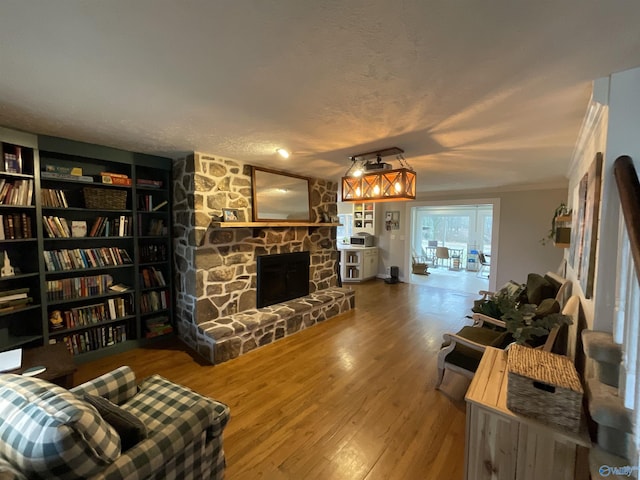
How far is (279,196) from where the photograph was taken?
3906 millimetres

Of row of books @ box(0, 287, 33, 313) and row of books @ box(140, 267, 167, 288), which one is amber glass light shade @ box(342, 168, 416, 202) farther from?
row of books @ box(0, 287, 33, 313)

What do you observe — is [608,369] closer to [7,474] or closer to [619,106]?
[619,106]

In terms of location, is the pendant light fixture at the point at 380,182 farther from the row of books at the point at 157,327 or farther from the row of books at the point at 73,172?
the row of books at the point at 157,327

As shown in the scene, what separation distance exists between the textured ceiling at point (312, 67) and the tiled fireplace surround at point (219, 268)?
839 millimetres

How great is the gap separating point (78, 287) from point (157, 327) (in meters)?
0.93

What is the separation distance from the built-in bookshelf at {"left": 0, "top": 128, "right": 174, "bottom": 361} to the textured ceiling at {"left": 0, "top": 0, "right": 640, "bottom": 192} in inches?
18.0

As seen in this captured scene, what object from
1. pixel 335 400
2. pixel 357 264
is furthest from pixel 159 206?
pixel 357 264

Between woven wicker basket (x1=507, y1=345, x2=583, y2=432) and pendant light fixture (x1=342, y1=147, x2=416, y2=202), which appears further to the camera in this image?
pendant light fixture (x1=342, y1=147, x2=416, y2=202)

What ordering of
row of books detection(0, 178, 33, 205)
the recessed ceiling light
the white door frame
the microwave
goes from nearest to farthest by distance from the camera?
row of books detection(0, 178, 33, 205) < the recessed ceiling light < the white door frame < the microwave

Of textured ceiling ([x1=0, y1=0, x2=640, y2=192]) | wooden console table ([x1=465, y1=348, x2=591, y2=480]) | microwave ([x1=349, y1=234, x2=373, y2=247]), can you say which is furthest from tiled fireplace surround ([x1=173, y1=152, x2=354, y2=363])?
microwave ([x1=349, y1=234, x2=373, y2=247])

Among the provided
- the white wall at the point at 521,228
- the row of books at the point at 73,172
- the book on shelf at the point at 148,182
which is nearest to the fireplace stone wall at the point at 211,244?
the book on shelf at the point at 148,182

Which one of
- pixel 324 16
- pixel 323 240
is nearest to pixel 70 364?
pixel 324 16

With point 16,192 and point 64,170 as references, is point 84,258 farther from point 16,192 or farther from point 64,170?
point 64,170

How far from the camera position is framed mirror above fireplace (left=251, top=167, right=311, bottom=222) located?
363 cm
